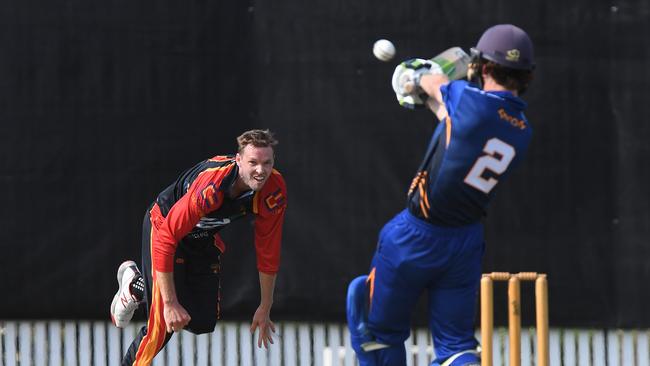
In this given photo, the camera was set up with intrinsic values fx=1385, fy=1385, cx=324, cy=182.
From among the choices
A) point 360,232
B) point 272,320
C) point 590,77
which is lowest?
point 272,320

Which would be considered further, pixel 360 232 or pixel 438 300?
pixel 360 232

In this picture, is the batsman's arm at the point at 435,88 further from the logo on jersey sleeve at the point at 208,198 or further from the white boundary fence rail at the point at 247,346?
the white boundary fence rail at the point at 247,346

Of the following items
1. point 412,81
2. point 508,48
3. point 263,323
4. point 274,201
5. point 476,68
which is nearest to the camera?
point 508,48

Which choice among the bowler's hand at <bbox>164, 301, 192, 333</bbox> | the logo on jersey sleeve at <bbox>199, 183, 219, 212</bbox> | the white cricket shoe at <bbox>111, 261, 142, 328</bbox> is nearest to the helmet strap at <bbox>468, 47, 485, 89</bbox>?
the logo on jersey sleeve at <bbox>199, 183, 219, 212</bbox>

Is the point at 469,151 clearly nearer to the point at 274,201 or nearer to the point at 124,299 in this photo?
the point at 274,201

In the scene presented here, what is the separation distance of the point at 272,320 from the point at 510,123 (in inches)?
97.7

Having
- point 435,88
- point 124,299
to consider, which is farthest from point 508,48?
point 124,299

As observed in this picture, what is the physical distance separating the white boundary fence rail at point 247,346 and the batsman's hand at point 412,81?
2123 millimetres

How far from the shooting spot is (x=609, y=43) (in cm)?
670

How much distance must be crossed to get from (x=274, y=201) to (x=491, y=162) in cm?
136

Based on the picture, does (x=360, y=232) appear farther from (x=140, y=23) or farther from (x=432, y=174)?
(x=432, y=174)

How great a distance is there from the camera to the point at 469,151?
4.77 m

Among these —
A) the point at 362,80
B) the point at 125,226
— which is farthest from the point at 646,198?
the point at 125,226

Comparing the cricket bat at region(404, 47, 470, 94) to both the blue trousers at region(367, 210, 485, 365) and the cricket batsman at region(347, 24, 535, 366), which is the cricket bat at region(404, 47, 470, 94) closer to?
the cricket batsman at region(347, 24, 535, 366)
